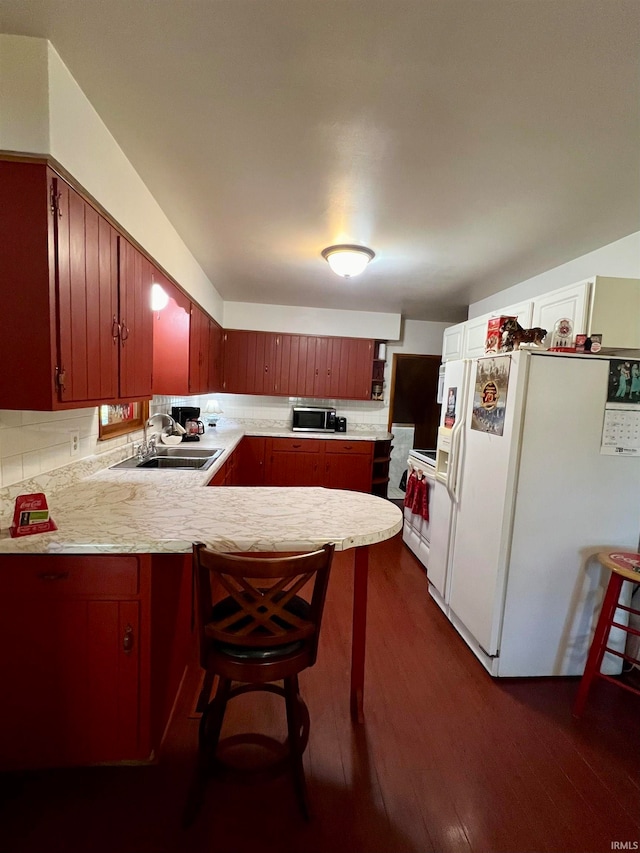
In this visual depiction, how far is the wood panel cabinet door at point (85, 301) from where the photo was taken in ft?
4.01

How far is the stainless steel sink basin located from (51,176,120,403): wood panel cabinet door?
3.22 ft

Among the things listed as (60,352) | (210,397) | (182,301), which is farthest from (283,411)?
(60,352)

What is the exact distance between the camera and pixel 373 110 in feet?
4.26

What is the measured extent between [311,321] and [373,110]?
334 centimetres

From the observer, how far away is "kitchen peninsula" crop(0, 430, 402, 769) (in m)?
1.22

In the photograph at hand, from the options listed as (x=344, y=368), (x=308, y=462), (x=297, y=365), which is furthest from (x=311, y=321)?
(x=308, y=462)

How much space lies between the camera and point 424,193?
1.81 metres

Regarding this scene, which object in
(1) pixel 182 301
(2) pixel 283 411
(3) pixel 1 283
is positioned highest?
(1) pixel 182 301

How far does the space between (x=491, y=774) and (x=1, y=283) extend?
2.50 metres

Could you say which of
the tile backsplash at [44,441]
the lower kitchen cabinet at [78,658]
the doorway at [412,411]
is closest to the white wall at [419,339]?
the doorway at [412,411]

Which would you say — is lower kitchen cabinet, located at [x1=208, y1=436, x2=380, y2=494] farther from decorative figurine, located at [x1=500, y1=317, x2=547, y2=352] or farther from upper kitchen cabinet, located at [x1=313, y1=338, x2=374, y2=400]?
decorative figurine, located at [x1=500, y1=317, x2=547, y2=352]

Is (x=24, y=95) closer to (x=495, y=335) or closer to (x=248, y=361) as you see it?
(x=495, y=335)

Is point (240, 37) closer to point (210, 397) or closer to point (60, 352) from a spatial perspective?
point (60, 352)

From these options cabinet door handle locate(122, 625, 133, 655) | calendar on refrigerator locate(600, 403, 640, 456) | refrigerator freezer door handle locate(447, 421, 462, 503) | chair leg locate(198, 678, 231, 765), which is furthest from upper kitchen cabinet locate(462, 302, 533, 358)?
cabinet door handle locate(122, 625, 133, 655)
